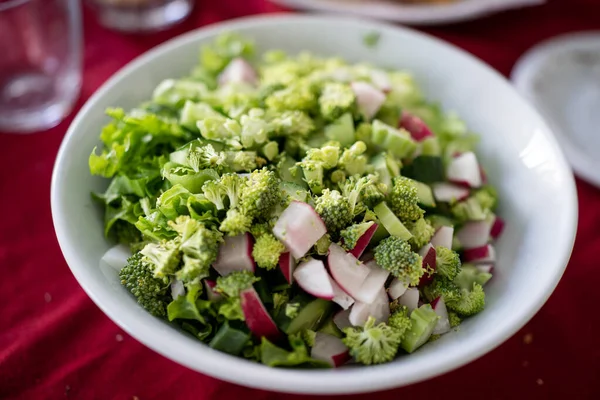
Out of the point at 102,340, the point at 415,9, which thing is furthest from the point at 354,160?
the point at 415,9

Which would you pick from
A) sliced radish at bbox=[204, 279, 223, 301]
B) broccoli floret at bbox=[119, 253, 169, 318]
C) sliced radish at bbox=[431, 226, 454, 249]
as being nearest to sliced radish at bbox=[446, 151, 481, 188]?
sliced radish at bbox=[431, 226, 454, 249]

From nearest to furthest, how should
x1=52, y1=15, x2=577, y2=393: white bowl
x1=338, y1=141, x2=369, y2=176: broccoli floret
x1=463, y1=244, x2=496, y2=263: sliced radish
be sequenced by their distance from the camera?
x1=52, y1=15, x2=577, y2=393: white bowl < x1=338, y1=141, x2=369, y2=176: broccoli floret < x1=463, y1=244, x2=496, y2=263: sliced radish

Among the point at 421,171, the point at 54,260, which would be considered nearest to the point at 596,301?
the point at 421,171

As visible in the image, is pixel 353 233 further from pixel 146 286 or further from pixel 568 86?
pixel 568 86

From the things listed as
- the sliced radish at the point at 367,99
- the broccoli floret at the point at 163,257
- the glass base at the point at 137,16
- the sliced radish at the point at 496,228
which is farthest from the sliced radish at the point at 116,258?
the glass base at the point at 137,16

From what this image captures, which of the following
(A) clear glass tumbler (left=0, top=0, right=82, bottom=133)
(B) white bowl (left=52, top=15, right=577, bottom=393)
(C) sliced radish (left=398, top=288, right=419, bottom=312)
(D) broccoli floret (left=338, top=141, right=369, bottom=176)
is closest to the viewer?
(B) white bowl (left=52, top=15, right=577, bottom=393)

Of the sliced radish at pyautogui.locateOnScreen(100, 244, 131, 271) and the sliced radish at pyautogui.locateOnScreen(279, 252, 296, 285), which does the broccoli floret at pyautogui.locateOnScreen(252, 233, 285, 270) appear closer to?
the sliced radish at pyautogui.locateOnScreen(279, 252, 296, 285)

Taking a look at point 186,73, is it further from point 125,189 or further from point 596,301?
point 596,301
